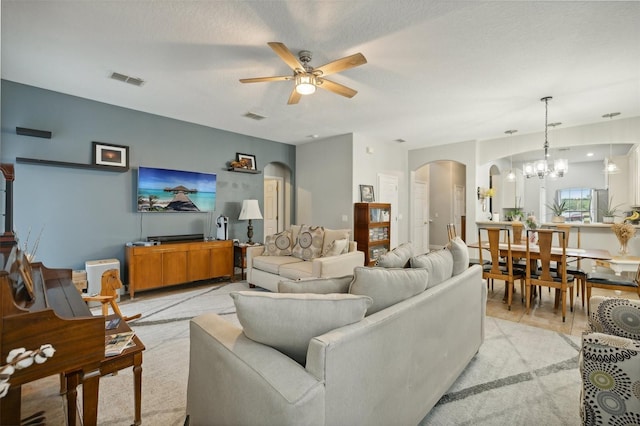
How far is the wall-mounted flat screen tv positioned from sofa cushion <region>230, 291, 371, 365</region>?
13.5ft

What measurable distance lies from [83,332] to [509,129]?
251 inches

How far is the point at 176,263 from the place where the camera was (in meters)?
4.47

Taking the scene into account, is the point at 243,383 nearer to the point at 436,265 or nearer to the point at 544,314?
the point at 436,265

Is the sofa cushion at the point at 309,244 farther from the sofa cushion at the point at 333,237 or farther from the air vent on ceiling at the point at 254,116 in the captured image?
the air vent on ceiling at the point at 254,116

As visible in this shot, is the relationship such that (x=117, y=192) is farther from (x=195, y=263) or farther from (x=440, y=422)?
(x=440, y=422)

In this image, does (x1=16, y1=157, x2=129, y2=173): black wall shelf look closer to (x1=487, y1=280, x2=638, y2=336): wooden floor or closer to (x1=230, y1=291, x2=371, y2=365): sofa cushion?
(x1=230, y1=291, x2=371, y2=365): sofa cushion

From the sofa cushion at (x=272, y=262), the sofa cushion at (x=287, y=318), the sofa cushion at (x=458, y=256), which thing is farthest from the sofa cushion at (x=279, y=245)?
the sofa cushion at (x=287, y=318)

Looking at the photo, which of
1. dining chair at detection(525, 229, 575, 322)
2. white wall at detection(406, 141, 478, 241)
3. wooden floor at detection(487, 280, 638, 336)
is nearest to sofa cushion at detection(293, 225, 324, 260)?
wooden floor at detection(487, 280, 638, 336)

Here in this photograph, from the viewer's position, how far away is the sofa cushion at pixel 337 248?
4078 mm

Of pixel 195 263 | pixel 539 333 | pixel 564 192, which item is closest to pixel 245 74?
pixel 195 263

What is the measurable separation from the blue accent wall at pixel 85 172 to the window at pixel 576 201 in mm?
10900

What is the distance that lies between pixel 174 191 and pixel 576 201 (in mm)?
11764

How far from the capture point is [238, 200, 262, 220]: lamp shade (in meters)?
5.50

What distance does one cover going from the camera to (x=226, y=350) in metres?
1.24
